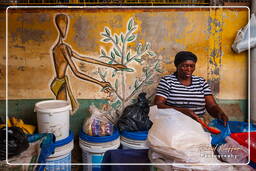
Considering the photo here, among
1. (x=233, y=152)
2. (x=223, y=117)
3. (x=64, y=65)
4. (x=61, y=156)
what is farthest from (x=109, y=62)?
(x=233, y=152)

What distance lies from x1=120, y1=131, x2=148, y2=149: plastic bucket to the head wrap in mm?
908

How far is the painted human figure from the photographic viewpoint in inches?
106

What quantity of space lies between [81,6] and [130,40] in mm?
710

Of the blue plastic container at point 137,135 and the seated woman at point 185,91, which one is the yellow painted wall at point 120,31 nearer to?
the seated woman at point 185,91

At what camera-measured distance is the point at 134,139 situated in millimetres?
2244

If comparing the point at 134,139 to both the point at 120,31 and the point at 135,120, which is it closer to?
the point at 135,120

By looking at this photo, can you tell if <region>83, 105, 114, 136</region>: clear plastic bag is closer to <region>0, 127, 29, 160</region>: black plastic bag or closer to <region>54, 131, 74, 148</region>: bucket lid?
<region>54, 131, 74, 148</region>: bucket lid

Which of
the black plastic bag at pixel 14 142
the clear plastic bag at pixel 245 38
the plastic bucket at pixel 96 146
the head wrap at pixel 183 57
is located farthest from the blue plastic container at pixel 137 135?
the clear plastic bag at pixel 245 38

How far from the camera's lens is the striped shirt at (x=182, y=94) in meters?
2.49

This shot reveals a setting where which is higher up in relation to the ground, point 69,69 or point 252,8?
point 252,8

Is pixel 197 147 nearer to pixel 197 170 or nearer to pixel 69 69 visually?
pixel 197 170

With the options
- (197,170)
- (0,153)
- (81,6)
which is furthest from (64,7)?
(197,170)

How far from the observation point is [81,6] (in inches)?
105

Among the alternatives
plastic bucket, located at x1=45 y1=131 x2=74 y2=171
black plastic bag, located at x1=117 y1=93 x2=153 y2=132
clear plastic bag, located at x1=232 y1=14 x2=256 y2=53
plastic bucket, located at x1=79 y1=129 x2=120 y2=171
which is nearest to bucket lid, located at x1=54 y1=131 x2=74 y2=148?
plastic bucket, located at x1=45 y1=131 x2=74 y2=171
